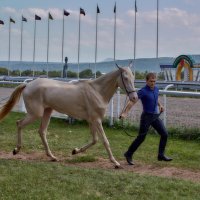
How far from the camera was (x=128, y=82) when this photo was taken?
25.0 feet

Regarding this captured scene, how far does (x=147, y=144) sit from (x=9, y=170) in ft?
13.1

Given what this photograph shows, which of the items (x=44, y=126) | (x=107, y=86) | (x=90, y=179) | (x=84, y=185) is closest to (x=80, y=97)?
(x=107, y=86)

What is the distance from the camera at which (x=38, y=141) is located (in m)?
10.3

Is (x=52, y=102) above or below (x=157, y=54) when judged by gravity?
below

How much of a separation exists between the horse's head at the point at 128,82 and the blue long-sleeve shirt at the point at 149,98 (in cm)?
36

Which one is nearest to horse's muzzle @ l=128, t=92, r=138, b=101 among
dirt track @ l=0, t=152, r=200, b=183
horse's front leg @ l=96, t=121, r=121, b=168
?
horse's front leg @ l=96, t=121, r=121, b=168

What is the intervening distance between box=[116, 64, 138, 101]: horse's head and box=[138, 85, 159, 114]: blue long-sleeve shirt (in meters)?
0.36

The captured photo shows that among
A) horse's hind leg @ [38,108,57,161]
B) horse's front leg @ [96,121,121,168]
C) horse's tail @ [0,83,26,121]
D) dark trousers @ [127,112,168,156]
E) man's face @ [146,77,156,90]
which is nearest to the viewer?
horse's front leg @ [96,121,121,168]

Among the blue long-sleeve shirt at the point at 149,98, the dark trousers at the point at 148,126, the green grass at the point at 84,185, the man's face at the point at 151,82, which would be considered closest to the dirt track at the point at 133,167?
the dark trousers at the point at 148,126

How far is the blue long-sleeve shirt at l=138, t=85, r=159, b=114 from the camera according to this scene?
7.89 meters

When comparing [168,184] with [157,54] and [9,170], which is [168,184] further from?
[157,54]

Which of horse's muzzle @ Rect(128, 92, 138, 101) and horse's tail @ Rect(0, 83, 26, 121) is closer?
horse's muzzle @ Rect(128, 92, 138, 101)

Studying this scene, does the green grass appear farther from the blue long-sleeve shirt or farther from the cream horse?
the blue long-sleeve shirt

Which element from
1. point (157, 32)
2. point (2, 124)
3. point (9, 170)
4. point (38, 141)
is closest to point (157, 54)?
point (157, 32)
